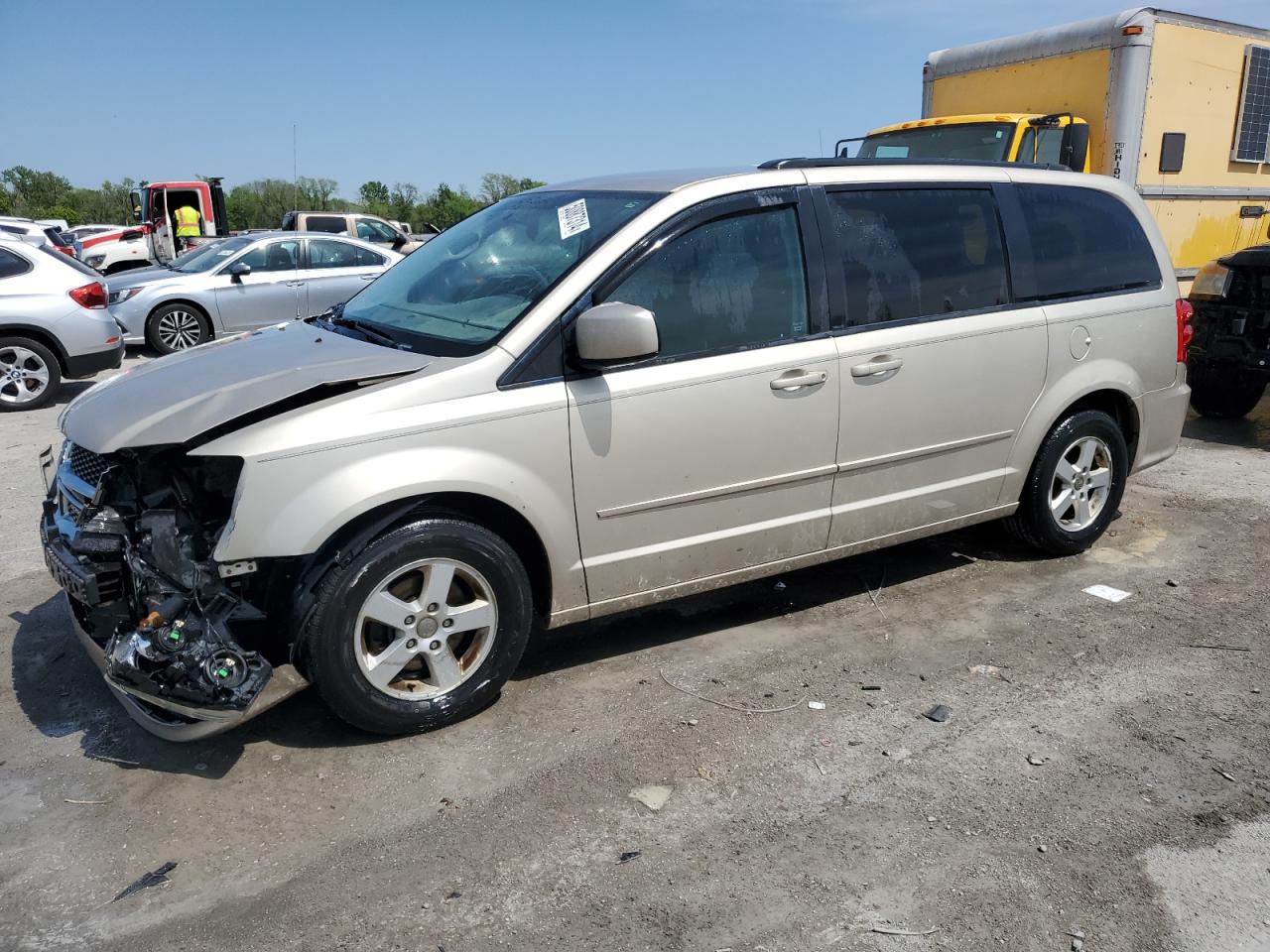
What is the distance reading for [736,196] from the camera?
13.4 feet

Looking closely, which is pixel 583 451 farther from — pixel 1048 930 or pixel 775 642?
pixel 1048 930

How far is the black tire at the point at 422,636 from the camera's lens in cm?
335

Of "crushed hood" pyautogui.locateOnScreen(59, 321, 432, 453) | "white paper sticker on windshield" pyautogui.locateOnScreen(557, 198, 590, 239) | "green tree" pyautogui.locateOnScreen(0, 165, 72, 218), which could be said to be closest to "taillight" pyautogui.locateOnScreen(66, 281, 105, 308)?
"crushed hood" pyautogui.locateOnScreen(59, 321, 432, 453)

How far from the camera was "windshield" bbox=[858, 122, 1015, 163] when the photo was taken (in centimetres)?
968

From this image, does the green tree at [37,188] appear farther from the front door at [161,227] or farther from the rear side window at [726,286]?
the rear side window at [726,286]

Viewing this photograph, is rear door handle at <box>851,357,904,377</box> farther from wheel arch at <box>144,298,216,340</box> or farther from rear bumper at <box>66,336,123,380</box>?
wheel arch at <box>144,298,216,340</box>

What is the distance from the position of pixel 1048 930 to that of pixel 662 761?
129 centimetres

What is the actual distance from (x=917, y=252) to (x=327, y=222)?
60.8 ft

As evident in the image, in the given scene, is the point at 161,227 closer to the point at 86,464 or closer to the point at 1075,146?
the point at 1075,146

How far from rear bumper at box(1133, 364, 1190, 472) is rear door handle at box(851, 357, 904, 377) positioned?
5.77 feet

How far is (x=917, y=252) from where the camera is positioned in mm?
4547

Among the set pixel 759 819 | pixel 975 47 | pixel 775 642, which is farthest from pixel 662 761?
pixel 975 47

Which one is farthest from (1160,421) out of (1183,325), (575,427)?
(575,427)

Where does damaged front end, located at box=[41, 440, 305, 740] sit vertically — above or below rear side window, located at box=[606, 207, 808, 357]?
below
